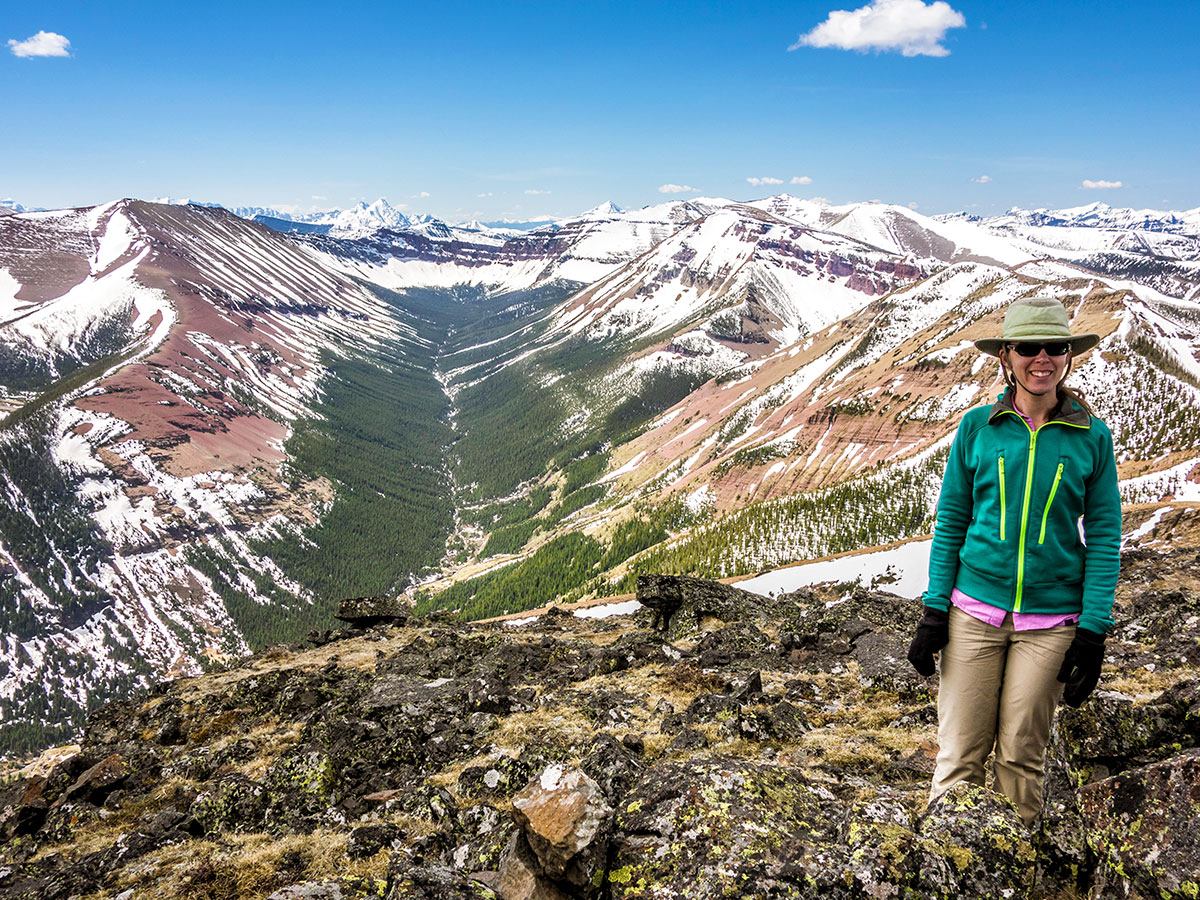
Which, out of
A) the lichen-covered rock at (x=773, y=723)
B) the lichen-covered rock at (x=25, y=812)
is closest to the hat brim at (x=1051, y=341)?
the lichen-covered rock at (x=773, y=723)

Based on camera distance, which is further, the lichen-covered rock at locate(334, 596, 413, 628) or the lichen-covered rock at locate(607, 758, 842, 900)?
the lichen-covered rock at locate(334, 596, 413, 628)

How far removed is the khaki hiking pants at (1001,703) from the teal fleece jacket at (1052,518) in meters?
0.39

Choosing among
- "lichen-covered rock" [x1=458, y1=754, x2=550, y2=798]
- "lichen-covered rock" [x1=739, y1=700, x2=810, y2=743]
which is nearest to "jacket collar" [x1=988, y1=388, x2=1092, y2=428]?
"lichen-covered rock" [x1=739, y1=700, x2=810, y2=743]

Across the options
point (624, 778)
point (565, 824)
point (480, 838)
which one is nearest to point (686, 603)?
point (624, 778)

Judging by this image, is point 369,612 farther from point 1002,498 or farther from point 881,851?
point 1002,498

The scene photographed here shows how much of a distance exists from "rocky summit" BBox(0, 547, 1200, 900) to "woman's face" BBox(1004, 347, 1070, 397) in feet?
12.4

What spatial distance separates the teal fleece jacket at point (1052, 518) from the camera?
19.6 ft

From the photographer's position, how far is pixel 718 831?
6.40 meters

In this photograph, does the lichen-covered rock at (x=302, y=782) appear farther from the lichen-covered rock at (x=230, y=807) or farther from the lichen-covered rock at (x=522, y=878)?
the lichen-covered rock at (x=522, y=878)

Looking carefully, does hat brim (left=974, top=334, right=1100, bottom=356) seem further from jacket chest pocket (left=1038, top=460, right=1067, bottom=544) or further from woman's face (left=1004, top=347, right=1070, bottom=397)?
jacket chest pocket (left=1038, top=460, right=1067, bottom=544)

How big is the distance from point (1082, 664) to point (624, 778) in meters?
6.67

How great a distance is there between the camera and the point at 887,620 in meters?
26.4

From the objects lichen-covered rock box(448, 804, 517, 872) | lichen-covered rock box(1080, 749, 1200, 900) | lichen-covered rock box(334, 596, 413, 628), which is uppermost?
lichen-covered rock box(1080, 749, 1200, 900)

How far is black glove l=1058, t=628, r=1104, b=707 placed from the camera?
5863 mm
